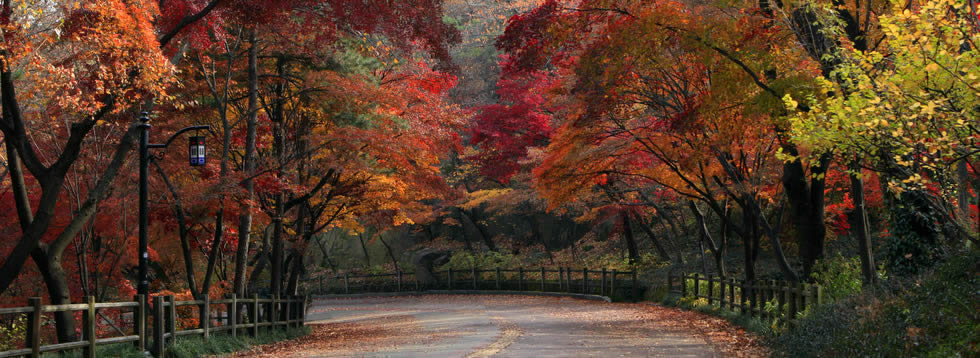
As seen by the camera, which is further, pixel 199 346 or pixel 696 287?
pixel 696 287

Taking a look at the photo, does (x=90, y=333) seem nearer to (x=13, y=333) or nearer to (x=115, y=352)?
(x=115, y=352)

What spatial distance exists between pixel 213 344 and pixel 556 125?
44.7 ft

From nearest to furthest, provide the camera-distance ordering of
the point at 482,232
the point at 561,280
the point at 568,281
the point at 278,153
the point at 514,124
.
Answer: the point at 278,153 < the point at 514,124 < the point at 568,281 < the point at 561,280 < the point at 482,232

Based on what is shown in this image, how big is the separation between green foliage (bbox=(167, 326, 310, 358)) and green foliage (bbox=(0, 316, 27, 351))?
5.63 metres

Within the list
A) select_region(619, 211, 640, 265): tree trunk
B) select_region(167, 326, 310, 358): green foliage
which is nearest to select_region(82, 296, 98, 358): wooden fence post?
select_region(167, 326, 310, 358): green foliage

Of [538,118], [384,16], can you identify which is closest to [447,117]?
[538,118]

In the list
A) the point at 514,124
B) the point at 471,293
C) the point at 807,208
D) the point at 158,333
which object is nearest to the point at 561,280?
the point at 471,293

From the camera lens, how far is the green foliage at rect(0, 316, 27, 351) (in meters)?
19.3

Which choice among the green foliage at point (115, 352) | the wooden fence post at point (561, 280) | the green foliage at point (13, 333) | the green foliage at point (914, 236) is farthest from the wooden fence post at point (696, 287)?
the green foliage at point (13, 333)

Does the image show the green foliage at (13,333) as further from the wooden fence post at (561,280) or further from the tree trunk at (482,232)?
the tree trunk at (482,232)

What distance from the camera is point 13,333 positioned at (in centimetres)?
2014

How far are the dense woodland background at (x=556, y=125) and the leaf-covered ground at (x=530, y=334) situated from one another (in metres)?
1.85

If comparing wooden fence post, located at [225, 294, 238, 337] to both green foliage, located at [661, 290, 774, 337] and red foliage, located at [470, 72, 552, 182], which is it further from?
red foliage, located at [470, 72, 552, 182]

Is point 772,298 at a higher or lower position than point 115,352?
higher
